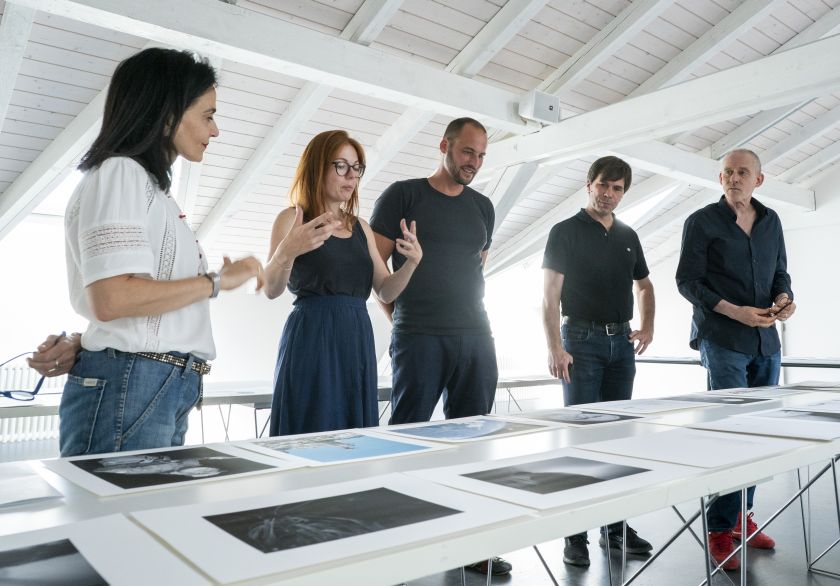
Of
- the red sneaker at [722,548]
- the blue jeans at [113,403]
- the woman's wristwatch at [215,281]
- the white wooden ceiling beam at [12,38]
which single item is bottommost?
the red sneaker at [722,548]

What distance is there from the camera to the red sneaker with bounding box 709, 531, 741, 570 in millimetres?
2318

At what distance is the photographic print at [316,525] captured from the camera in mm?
582

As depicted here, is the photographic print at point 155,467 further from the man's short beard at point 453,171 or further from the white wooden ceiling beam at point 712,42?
the white wooden ceiling beam at point 712,42

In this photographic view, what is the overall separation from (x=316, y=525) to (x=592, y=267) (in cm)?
209

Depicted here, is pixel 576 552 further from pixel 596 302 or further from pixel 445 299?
pixel 445 299

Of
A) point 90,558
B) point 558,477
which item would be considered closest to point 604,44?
point 558,477

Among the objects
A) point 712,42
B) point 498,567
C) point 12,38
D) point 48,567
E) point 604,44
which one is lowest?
point 498,567

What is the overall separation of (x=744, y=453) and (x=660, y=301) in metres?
9.21

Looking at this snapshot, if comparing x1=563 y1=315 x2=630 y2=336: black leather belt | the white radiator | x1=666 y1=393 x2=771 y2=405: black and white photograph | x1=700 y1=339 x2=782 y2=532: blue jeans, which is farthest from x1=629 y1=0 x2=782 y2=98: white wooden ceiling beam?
the white radiator

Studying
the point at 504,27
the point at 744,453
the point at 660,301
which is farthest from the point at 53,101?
the point at 660,301

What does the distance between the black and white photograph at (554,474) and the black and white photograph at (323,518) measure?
0.49 feet

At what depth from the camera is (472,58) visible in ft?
14.4

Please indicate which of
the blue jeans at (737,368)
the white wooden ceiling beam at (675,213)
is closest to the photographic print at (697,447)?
the blue jeans at (737,368)

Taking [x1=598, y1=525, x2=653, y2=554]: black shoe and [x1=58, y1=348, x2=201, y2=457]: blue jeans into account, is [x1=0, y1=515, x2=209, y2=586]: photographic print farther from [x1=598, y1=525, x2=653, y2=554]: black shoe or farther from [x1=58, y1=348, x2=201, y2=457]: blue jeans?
[x1=598, y1=525, x2=653, y2=554]: black shoe
